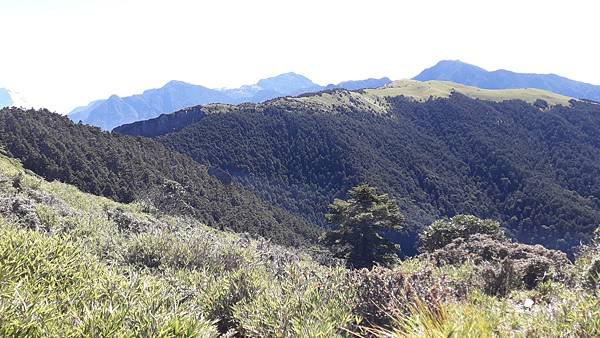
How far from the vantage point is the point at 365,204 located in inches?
1081

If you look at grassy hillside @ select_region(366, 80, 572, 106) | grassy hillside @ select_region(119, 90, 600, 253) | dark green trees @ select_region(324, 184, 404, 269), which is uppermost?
grassy hillside @ select_region(366, 80, 572, 106)

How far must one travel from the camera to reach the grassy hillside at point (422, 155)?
10319 centimetres

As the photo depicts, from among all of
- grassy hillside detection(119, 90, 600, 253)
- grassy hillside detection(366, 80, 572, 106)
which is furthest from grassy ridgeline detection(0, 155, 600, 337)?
grassy hillside detection(366, 80, 572, 106)

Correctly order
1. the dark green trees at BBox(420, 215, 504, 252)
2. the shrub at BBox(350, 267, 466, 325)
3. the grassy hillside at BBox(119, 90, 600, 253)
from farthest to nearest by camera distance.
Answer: the grassy hillside at BBox(119, 90, 600, 253)
the dark green trees at BBox(420, 215, 504, 252)
the shrub at BBox(350, 267, 466, 325)

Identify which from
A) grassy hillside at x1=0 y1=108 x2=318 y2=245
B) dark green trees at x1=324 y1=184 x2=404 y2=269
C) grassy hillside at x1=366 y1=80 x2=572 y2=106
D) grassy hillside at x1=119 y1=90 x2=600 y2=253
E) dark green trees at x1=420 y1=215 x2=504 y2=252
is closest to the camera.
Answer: dark green trees at x1=420 y1=215 x2=504 y2=252

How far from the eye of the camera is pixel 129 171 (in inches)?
1781

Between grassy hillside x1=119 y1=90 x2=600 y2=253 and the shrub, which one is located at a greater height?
the shrub

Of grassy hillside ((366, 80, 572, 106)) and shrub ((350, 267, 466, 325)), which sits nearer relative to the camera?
shrub ((350, 267, 466, 325))

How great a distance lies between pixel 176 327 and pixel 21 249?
3.44 meters

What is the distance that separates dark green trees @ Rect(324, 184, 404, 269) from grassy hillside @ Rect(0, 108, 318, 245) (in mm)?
13568

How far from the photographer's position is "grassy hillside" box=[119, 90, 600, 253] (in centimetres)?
10319

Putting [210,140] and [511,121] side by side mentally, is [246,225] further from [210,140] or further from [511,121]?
[511,121]

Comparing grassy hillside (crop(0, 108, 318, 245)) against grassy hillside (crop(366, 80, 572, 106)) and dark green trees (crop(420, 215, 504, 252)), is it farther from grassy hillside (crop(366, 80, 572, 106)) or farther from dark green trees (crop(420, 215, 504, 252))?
grassy hillside (crop(366, 80, 572, 106))

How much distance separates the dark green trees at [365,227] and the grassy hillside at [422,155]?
6323cm
